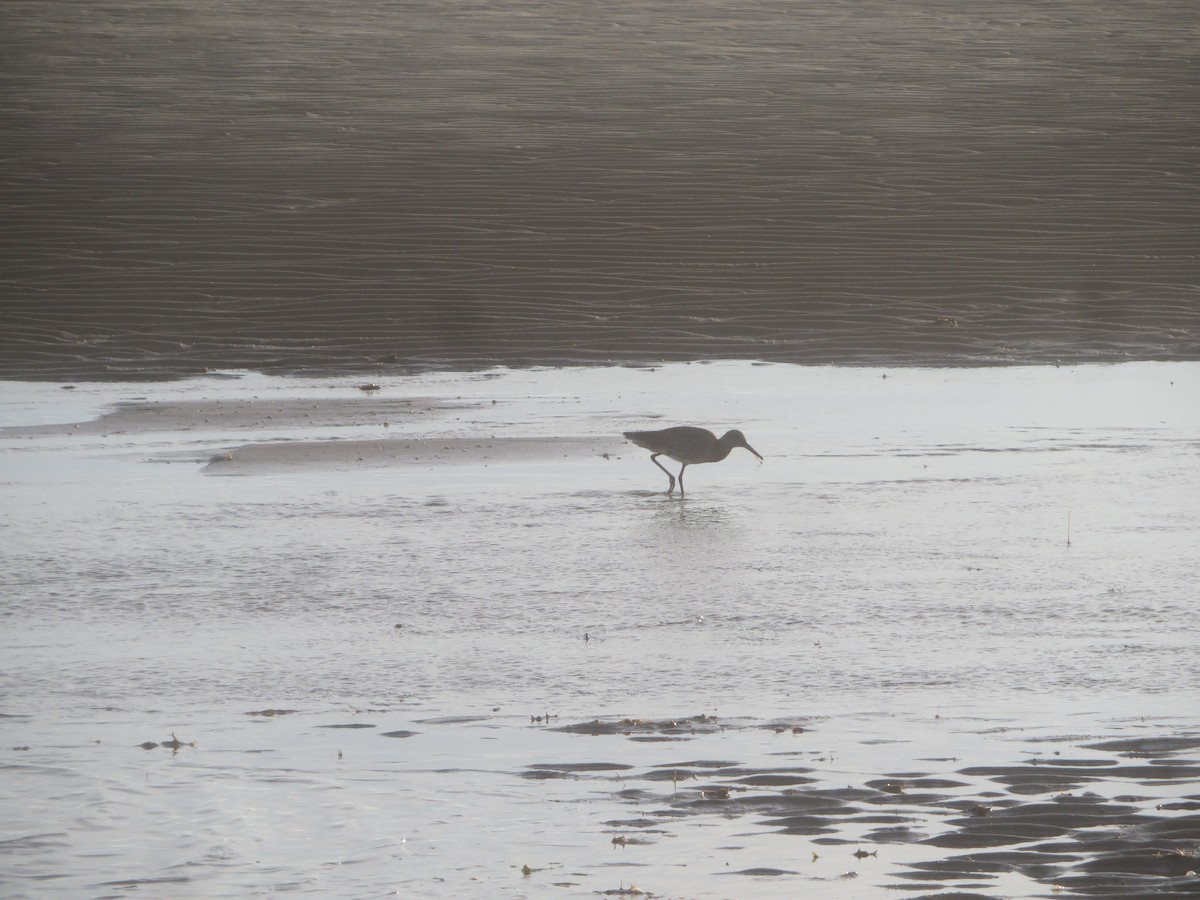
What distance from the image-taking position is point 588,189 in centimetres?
1853

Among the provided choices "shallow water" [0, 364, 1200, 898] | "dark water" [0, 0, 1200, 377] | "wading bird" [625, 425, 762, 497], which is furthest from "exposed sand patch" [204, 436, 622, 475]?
"dark water" [0, 0, 1200, 377]

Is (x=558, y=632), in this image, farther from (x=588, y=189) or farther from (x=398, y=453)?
(x=588, y=189)

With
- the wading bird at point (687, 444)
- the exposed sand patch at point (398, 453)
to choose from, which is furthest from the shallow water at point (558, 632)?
the wading bird at point (687, 444)

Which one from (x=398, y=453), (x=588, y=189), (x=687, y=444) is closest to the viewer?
(x=687, y=444)

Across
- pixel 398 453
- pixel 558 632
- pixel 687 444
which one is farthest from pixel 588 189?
pixel 558 632

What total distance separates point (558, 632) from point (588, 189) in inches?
458

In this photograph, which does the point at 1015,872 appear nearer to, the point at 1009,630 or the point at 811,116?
the point at 1009,630

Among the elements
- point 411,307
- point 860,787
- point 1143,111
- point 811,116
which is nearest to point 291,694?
point 860,787

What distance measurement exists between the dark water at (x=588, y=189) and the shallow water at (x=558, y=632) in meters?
2.50

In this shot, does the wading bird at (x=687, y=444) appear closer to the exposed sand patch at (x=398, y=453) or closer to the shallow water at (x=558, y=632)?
the shallow water at (x=558, y=632)

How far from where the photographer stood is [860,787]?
18.0 feet

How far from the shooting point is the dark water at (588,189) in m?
15.0

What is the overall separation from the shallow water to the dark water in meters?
2.50

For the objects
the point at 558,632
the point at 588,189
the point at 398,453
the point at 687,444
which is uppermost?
the point at 588,189
